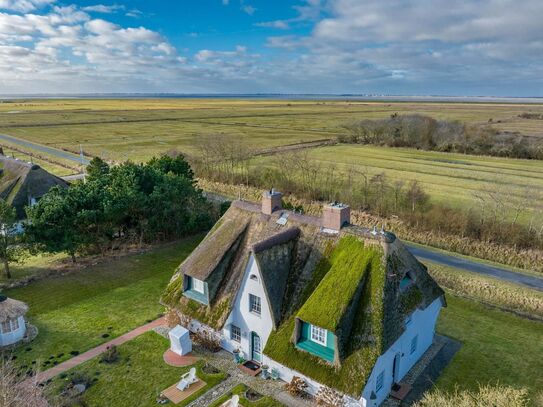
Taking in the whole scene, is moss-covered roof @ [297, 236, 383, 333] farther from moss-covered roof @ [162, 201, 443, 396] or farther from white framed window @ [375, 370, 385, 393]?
white framed window @ [375, 370, 385, 393]

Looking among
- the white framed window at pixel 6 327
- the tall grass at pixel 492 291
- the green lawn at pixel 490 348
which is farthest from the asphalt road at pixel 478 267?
the white framed window at pixel 6 327

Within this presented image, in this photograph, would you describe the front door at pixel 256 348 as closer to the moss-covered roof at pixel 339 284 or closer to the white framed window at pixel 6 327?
the moss-covered roof at pixel 339 284

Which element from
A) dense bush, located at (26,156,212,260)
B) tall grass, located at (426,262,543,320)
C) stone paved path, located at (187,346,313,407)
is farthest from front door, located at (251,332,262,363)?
dense bush, located at (26,156,212,260)

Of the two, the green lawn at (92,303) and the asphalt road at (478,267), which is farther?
the asphalt road at (478,267)

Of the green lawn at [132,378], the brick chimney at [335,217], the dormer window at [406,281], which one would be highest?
the brick chimney at [335,217]

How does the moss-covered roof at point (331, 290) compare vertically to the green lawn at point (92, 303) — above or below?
above

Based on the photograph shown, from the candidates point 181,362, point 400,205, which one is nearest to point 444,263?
point 400,205

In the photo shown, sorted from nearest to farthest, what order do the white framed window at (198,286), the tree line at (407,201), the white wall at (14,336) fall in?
1. the white wall at (14,336)
2. the white framed window at (198,286)
3. the tree line at (407,201)
